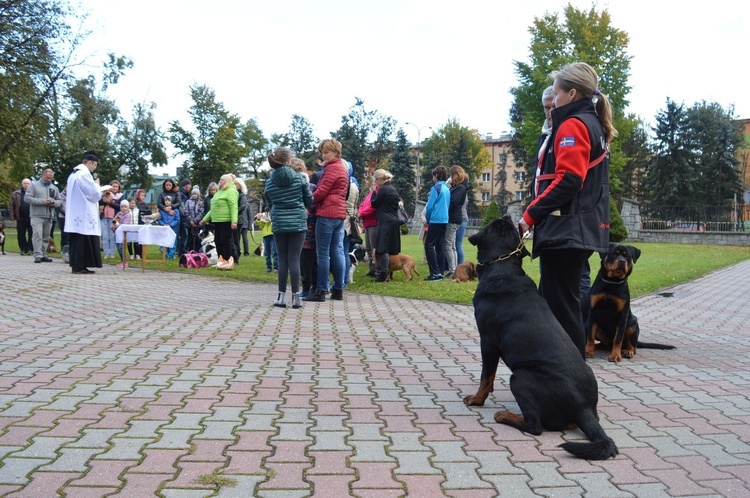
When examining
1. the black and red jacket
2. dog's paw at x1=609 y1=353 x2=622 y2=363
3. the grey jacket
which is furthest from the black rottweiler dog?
the grey jacket

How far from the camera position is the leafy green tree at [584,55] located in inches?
1868

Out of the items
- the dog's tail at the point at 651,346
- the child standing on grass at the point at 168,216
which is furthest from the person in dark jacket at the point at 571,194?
the child standing on grass at the point at 168,216

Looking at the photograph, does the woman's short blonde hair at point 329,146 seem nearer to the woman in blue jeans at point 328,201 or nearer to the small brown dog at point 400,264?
the woman in blue jeans at point 328,201

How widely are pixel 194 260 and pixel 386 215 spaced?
19.4ft

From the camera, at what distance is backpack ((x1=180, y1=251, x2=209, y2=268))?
621 inches

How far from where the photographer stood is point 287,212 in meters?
8.70

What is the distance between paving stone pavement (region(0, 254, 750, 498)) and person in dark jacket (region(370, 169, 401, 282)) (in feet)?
13.0

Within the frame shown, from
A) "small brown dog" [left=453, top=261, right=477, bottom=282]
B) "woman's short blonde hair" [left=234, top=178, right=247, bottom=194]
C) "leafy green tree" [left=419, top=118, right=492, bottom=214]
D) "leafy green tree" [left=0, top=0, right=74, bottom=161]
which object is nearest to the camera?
"small brown dog" [left=453, top=261, right=477, bottom=282]

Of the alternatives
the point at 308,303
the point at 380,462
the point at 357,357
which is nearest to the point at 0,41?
the point at 308,303

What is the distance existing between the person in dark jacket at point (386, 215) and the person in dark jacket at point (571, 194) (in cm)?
737

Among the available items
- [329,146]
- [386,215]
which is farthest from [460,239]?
[329,146]

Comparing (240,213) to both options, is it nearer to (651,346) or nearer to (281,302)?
(281,302)

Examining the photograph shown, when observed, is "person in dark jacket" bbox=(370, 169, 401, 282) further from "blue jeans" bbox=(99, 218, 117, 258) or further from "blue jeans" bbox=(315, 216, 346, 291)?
"blue jeans" bbox=(99, 218, 117, 258)

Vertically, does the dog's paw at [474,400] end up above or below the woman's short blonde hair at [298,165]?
below
